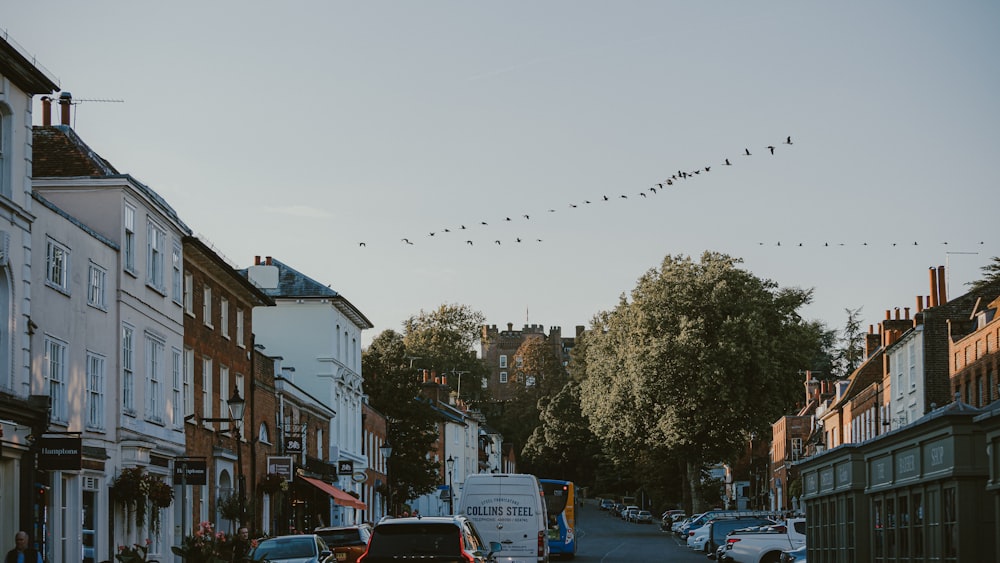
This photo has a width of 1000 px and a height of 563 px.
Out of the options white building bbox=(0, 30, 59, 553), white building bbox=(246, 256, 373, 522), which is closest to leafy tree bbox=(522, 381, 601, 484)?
white building bbox=(246, 256, 373, 522)

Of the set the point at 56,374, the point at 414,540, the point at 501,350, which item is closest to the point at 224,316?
the point at 56,374

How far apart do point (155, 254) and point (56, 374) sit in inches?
Answer: 303

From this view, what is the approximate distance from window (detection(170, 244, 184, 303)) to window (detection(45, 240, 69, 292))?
784 centimetres

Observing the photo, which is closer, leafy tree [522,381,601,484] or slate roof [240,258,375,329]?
slate roof [240,258,375,329]

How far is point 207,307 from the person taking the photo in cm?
3972

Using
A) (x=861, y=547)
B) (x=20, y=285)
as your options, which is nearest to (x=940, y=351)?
(x=861, y=547)

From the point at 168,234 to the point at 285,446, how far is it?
13441 millimetres

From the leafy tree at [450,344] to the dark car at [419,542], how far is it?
98.6 m

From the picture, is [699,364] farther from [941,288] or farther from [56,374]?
[56,374]

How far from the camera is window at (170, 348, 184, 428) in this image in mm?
35344

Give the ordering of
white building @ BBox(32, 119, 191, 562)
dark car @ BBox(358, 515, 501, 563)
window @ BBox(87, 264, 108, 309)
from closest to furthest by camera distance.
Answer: dark car @ BBox(358, 515, 501, 563) → window @ BBox(87, 264, 108, 309) → white building @ BBox(32, 119, 191, 562)

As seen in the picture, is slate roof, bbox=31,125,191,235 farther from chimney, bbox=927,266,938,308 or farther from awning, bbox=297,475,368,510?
chimney, bbox=927,266,938,308

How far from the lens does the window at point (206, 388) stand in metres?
38.8

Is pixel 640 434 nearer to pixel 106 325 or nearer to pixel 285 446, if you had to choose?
pixel 285 446
